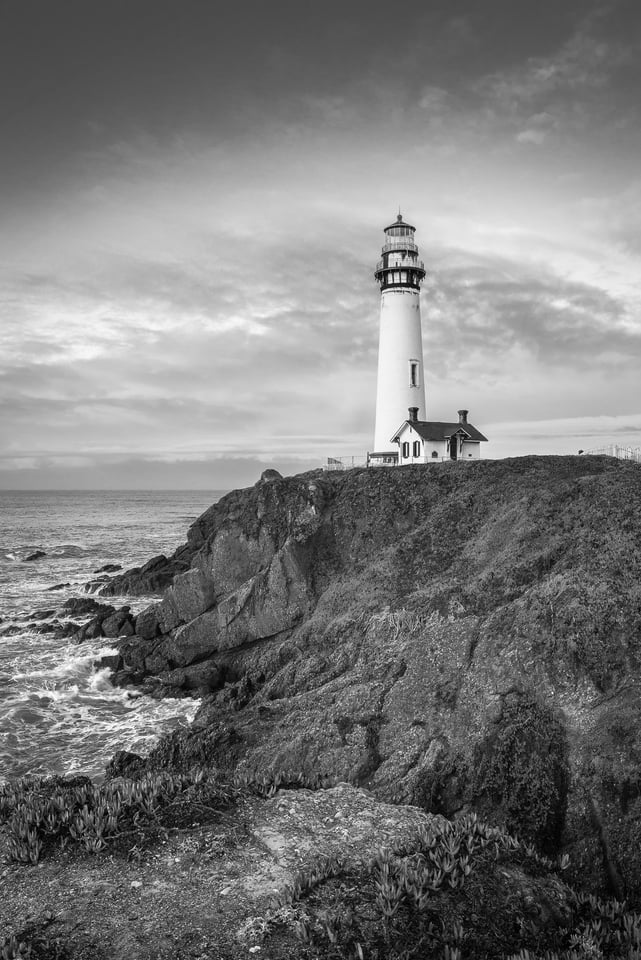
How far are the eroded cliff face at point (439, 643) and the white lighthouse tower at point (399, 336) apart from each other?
57.6ft

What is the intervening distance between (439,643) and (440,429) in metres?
27.0

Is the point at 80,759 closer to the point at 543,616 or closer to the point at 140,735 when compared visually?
the point at 140,735

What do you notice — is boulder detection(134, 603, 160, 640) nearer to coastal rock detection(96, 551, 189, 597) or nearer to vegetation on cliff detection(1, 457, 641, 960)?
Result: vegetation on cliff detection(1, 457, 641, 960)

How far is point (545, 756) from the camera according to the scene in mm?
13258

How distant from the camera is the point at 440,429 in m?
42.9

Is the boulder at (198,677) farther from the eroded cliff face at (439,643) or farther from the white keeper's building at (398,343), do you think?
the white keeper's building at (398,343)

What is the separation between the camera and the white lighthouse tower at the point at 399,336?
4675 centimetres

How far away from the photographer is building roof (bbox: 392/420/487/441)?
42.4 metres

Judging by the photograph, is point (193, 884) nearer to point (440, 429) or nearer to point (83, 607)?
point (83, 607)

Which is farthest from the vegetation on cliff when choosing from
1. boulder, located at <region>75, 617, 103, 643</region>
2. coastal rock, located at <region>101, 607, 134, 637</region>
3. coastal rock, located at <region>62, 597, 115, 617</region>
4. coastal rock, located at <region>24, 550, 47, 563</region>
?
coastal rock, located at <region>24, 550, 47, 563</region>

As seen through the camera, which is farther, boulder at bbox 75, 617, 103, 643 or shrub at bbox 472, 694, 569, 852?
boulder at bbox 75, 617, 103, 643

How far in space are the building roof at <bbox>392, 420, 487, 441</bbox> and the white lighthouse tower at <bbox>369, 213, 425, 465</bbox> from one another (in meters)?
2.54

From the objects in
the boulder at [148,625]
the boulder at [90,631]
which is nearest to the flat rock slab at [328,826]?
the boulder at [148,625]

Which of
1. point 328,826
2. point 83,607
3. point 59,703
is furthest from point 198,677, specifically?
point 328,826
